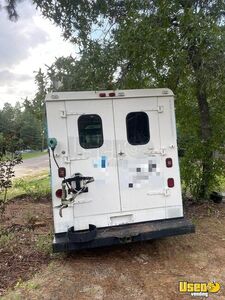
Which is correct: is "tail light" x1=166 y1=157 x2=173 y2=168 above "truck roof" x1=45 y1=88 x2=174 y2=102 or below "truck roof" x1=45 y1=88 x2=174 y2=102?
below

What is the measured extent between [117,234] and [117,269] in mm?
461

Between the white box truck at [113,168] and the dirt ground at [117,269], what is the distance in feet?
1.25

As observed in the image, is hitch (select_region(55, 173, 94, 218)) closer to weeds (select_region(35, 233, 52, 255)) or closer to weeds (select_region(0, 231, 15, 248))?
weeds (select_region(35, 233, 52, 255))

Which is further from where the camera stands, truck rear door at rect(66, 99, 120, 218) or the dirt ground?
A: truck rear door at rect(66, 99, 120, 218)

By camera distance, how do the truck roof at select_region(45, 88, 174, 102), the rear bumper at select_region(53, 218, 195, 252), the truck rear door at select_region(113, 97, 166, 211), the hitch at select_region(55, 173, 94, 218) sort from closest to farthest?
the rear bumper at select_region(53, 218, 195, 252) < the hitch at select_region(55, 173, 94, 218) < the truck roof at select_region(45, 88, 174, 102) < the truck rear door at select_region(113, 97, 166, 211)

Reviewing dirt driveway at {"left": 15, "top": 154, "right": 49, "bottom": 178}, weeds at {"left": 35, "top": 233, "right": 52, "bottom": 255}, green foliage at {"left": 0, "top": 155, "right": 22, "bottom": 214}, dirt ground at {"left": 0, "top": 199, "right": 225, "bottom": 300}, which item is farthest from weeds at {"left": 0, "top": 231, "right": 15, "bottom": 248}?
dirt driveway at {"left": 15, "top": 154, "right": 49, "bottom": 178}

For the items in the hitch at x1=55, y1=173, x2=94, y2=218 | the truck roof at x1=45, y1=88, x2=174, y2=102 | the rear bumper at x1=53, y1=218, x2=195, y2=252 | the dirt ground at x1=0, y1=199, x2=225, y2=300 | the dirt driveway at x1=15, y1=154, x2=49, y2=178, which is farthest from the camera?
the dirt driveway at x1=15, y1=154, x2=49, y2=178

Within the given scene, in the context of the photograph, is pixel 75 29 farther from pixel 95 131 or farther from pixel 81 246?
pixel 81 246

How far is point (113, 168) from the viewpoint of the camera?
16.3 ft

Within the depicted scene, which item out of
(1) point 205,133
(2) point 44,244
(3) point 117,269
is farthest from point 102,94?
(1) point 205,133

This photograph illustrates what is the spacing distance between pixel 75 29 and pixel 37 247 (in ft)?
14.0

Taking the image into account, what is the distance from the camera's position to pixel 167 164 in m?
5.17

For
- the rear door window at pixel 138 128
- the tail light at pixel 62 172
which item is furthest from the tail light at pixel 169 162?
the tail light at pixel 62 172

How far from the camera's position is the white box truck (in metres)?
4.75
